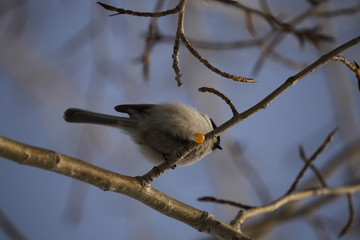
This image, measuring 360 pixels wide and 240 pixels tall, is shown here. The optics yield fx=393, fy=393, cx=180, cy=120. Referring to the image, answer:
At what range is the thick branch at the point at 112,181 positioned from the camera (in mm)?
1466

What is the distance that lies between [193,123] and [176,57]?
103cm

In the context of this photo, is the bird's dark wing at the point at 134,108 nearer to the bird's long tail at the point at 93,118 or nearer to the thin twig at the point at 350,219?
the bird's long tail at the point at 93,118

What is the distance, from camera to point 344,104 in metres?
4.68

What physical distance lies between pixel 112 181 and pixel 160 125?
1193 mm

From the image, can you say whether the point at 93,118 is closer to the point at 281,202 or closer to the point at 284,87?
the point at 281,202

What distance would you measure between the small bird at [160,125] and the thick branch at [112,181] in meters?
0.75

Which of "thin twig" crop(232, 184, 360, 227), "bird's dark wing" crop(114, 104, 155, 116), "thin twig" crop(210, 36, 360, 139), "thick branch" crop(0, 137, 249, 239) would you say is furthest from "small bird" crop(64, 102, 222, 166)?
"thin twig" crop(210, 36, 360, 139)

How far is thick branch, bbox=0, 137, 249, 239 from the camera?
147cm

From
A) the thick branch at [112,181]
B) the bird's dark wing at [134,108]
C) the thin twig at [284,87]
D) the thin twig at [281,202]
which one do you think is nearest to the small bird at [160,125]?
the bird's dark wing at [134,108]

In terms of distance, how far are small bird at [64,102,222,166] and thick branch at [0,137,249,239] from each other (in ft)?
2.45

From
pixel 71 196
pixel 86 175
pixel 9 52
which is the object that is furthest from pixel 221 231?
pixel 9 52

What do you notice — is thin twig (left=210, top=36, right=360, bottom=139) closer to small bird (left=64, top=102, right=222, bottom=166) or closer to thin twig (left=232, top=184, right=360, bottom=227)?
thin twig (left=232, top=184, right=360, bottom=227)

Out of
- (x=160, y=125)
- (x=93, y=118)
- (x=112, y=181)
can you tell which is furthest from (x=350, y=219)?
(x=93, y=118)

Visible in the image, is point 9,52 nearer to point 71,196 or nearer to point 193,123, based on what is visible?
point 71,196
